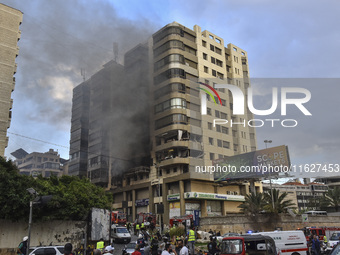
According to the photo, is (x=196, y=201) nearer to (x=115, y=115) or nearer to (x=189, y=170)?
(x=189, y=170)

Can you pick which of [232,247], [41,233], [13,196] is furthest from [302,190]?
[13,196]

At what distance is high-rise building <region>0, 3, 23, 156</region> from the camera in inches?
1328

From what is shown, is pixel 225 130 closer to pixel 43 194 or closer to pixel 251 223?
pixel 251 223

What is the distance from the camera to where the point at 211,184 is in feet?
152

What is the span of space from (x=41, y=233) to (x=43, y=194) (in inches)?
94.1

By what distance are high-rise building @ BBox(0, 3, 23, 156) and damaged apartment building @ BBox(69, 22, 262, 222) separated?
49.2 feet

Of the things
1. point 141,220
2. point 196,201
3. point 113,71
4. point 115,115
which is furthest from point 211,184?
point 113,71

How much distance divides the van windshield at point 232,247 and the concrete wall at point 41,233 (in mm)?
11343

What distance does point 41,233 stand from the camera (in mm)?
18625

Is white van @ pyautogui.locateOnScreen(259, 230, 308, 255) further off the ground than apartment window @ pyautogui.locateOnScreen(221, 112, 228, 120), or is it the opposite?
apartment window @ pyautogui.locateOnScreen(221, 112, 228, 120)

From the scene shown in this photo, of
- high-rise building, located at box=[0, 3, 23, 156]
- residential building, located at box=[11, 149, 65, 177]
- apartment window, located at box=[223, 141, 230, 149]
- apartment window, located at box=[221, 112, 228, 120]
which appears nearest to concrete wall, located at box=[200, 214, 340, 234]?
apartment window, located at box=[223, 141, 230, 149]

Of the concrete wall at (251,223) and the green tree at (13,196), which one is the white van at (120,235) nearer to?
the green tree at (13,196)

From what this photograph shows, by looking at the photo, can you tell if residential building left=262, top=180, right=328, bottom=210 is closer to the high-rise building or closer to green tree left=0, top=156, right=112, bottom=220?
the high-rise building

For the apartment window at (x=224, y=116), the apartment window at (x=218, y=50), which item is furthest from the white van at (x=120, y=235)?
the apartment window at (x=218, y=50)
